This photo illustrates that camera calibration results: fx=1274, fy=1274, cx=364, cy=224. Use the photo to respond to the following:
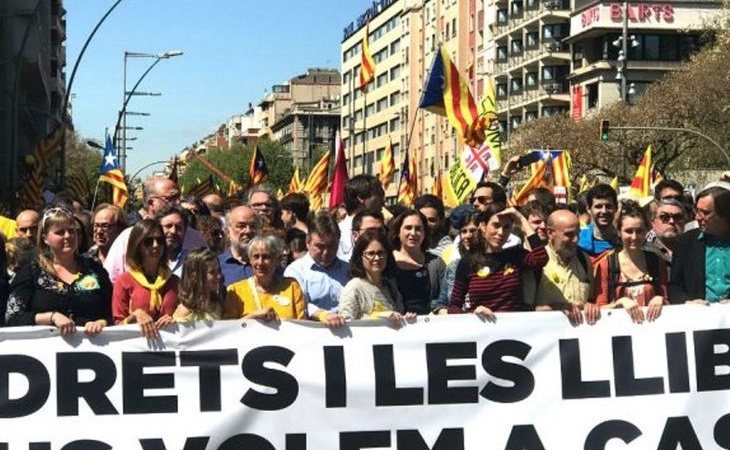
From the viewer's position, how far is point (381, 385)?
6.04 m

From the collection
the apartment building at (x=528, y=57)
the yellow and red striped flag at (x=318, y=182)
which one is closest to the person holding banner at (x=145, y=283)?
the yellow and red striped flag at (x=318, y=182)

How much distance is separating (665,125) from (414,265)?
147ft

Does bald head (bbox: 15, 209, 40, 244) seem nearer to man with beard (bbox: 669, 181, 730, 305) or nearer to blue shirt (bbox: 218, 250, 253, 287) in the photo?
blue shirt (bbox: 218, 250, 253, 287)

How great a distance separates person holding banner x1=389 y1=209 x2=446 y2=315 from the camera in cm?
723

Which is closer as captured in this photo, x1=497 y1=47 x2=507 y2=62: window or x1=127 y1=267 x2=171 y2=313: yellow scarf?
x1=127 y1=267 x2=171 y2=313: yellow scarf

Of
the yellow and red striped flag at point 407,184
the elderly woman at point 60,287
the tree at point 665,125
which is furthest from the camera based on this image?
the tree at point 665,125

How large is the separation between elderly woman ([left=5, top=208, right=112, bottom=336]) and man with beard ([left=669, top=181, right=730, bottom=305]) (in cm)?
299

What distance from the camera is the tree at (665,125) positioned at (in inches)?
1818

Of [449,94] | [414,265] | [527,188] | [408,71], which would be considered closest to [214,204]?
[449,94]

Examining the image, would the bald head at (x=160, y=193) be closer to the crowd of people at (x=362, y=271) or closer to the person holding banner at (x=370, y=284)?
the crowd of people at (x=362, y=271)

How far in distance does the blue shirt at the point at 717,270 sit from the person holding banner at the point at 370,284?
162 cm

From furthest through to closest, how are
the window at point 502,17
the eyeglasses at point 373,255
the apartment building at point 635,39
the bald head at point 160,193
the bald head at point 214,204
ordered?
the window at point 502,17, the apartment building at point 635,39, the bald head at point 214,204, the bald head at point 160,193, the eyeglasses at point 373,255

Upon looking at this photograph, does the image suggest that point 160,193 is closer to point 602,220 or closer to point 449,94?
point 602,220

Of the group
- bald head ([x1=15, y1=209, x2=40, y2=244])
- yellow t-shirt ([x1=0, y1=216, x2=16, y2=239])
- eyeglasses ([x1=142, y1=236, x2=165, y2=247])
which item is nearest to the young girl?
eyeglasses ([x1=142, y1=236, x2=165, y2=247])
